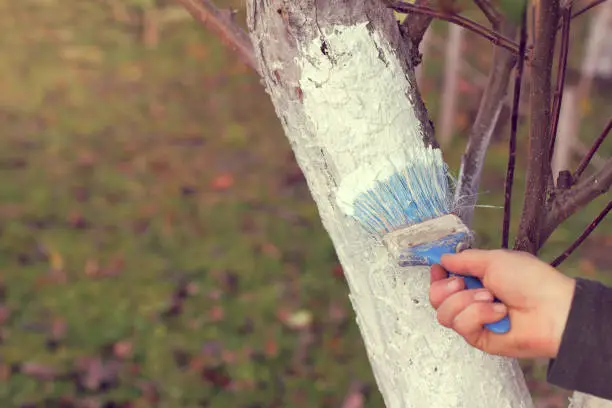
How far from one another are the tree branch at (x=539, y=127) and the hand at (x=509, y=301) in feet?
0.50

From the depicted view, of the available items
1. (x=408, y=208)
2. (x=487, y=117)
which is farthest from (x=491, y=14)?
(x=408, y=208)

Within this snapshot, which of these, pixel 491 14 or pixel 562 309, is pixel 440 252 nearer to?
pixel 562 309

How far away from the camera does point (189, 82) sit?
5.56 metres

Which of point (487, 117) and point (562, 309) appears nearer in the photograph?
point (562, 309)

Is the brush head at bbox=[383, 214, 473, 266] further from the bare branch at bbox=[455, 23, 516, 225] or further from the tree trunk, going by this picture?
the bare branch at bbox=[455, 23, 516, 225]

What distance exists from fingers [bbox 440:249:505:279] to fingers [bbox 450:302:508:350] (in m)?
0.05

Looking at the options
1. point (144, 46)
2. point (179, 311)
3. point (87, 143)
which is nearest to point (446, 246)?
point (179, 311)

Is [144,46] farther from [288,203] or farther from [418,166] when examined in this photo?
[418,166]

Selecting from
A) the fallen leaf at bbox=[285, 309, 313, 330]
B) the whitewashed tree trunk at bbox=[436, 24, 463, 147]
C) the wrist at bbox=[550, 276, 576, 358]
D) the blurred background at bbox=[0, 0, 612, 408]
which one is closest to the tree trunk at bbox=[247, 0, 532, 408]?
the wrist at bbox=[550, 276, 576, 358]

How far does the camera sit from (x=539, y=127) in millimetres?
924

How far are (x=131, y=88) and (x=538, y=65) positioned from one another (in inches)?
191

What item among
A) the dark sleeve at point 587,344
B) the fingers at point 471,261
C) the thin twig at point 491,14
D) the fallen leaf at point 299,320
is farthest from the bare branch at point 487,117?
the fallen leaf at point 299,320

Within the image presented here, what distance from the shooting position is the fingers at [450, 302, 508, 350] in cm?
87

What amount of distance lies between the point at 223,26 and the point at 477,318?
0.78 meters
